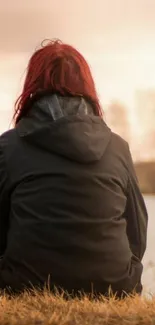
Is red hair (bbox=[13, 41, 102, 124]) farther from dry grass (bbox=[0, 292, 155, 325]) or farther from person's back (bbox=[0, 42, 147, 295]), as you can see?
dry grass (bbox=[0, 292, 155, 325])

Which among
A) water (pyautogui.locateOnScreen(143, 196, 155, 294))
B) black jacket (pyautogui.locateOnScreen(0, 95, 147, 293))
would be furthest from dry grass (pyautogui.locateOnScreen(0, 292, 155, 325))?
water (pyautogui.locateOnScreen(143, 196, 155, 294))

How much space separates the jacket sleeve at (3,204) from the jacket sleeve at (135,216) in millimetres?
245

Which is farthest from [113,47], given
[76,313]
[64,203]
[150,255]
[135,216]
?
[76,313]

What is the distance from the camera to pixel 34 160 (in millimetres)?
1239

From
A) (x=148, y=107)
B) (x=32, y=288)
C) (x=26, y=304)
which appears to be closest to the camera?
(x=26, y=304)

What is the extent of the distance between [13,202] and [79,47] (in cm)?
81

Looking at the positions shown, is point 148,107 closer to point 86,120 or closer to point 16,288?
point 86,120

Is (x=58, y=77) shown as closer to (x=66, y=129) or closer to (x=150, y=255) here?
(x=66, y=129)

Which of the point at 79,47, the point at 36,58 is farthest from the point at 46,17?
the point at 36,58

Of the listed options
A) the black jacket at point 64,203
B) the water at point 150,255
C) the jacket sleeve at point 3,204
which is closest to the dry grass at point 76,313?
the black jacket at point 64,203

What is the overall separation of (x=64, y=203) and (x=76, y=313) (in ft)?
1.34

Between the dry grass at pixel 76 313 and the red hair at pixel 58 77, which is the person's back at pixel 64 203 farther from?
the dry grass at pixel 76 313

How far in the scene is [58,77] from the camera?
1341mm

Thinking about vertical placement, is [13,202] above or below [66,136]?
below
